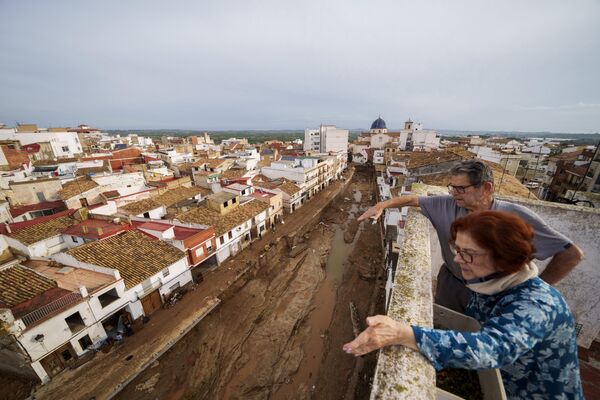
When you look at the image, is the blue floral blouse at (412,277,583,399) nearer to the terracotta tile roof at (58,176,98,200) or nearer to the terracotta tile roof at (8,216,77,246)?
the terracotta tile roof at (8,216,77,246)

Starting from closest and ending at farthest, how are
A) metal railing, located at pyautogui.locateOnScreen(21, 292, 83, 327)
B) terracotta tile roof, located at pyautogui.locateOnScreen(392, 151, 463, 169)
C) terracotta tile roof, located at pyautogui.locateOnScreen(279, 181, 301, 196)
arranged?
metal railing, located at pyautogui.locateOnScreen(21, 292, 83, 327)
terracotta tile roof, located at pyautogui.locateOnScreen(392, 151, 463, 169)
terracotta tile roof, located at pyautogui.locateOnScreen(279, 181, 301, 196)

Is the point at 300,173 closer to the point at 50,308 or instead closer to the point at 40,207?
the point at 50,308

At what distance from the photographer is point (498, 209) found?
11.3ft

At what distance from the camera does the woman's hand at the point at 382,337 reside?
1719mm

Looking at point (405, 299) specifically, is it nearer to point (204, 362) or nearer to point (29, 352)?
point (204, 362)

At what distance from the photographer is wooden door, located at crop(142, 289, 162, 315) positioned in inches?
556

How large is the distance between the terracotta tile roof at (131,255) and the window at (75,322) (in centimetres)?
230

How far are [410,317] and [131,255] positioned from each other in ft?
56.9

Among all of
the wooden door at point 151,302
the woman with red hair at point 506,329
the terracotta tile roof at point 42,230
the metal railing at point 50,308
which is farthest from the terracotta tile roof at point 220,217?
the woman with red hair at point 506,329

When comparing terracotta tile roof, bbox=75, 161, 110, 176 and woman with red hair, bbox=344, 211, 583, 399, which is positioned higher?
woman with red hair, bbox=344, 211, 583, 399

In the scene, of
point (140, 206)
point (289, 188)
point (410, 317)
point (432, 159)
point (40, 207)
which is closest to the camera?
point (410, 317)

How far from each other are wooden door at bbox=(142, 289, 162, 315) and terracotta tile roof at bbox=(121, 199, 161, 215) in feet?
30.9

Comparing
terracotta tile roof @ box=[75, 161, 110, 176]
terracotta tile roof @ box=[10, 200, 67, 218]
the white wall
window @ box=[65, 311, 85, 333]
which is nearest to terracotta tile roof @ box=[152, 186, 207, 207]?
terracotta tile roof @ box=[10, 200, 67, 218]

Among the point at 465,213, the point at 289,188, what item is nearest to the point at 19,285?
the point at 465,213
